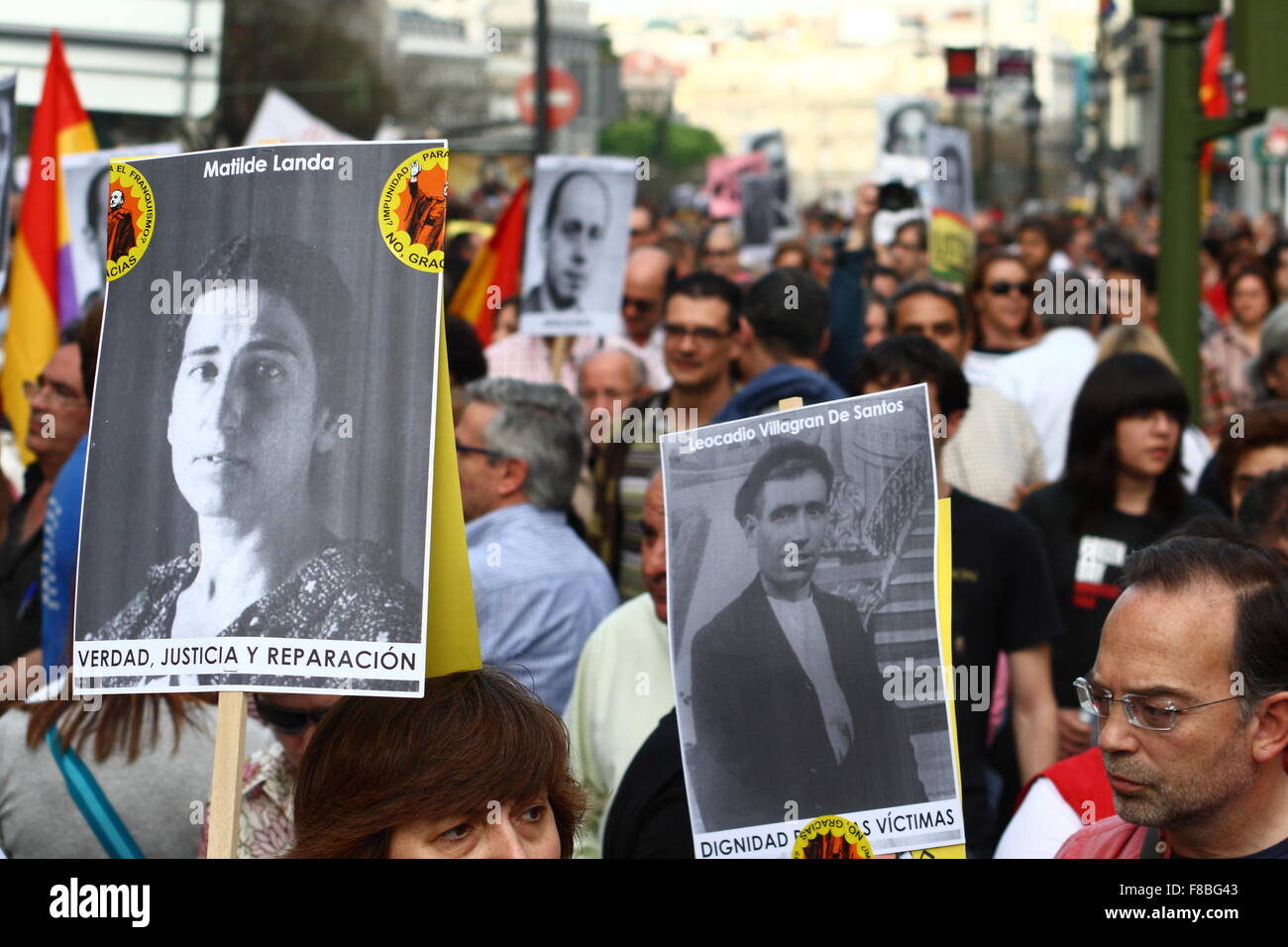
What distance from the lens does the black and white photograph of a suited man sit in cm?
261

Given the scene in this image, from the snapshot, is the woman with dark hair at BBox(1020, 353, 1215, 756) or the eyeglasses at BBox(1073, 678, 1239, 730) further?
the woman with dark hair at BBox(1020, 353, 1215, 756)

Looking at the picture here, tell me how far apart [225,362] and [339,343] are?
0.18 m

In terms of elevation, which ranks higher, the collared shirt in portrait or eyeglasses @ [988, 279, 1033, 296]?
eyeglasses @ [988, 279, 1033, 296]

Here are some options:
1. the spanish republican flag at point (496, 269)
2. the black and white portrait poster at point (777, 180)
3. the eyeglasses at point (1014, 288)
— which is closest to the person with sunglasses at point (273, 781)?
the eyeglasses at point (1014, 288)

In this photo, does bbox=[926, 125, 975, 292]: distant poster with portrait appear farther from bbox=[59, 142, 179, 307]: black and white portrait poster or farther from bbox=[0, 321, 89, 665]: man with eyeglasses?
bbox=[0, 321, 89, 665]: man with eyeglasses

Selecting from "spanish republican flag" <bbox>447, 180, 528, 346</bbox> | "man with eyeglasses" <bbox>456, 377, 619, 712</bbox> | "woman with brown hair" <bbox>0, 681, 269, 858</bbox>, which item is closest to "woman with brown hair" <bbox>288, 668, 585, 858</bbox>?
"woman with brown hair" <bbox>0, 681, 269, 858</bbox>

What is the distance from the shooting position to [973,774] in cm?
417

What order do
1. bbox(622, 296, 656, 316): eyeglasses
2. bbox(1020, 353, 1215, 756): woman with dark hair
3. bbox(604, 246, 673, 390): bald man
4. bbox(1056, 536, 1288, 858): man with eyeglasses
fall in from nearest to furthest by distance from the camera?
A: bbox(1056, 536, 1288, 858): man with eyeglasses
bbox(1020, 353, 1215, 756): woman with dark hair
bbox(604, 246, 673, 390): bald man
bbox(622, 296, 656, 316): eyeglasses

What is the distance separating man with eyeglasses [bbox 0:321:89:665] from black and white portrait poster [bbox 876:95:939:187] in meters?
8.05

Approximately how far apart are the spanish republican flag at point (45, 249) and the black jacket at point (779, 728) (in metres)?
4.74

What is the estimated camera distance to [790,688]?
8.73 feet

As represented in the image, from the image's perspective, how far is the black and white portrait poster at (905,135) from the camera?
12383 millimetres

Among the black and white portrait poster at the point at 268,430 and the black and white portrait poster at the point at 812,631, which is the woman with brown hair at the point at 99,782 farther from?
the black and white portrait poster at the point at 812,631
